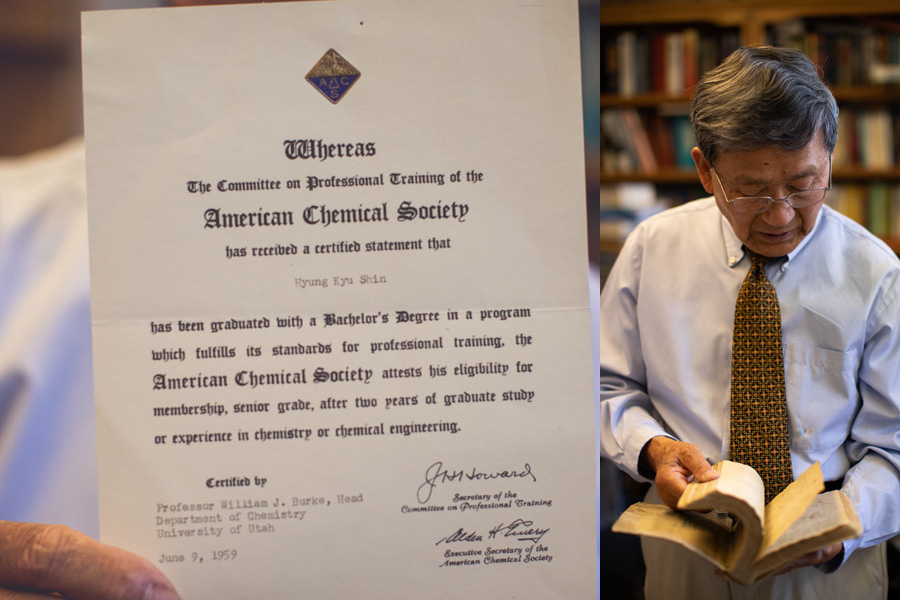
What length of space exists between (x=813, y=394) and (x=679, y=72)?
2894 millimetres

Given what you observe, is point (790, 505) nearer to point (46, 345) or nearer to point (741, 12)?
point (46, 345)

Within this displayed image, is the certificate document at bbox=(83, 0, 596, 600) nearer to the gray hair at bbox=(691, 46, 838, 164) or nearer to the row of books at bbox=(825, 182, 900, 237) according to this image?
the gray hair at bbox=(691, 46, 838, 164)

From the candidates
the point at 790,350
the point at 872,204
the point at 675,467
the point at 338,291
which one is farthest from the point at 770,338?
the point at 872,204

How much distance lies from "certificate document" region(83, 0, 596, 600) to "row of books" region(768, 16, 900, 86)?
3.27 m

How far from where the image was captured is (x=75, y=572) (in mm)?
997

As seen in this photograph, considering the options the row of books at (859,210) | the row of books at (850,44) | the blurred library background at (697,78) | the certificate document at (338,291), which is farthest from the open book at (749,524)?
the row of books at (850,44)

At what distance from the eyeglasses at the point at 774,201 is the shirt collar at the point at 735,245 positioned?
0.12 metres

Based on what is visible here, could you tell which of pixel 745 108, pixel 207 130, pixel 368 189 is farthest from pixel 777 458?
pixel 207 130

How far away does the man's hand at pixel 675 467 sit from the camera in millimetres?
1073

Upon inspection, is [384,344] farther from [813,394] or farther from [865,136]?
[865,136]

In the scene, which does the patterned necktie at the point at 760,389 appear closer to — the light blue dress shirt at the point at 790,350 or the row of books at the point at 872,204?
the light blue dress shirt at the point at 790,350

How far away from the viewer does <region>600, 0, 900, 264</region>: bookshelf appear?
3.53 metres

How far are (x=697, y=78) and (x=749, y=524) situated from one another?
11.0ft

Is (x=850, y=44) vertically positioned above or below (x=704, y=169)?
above
